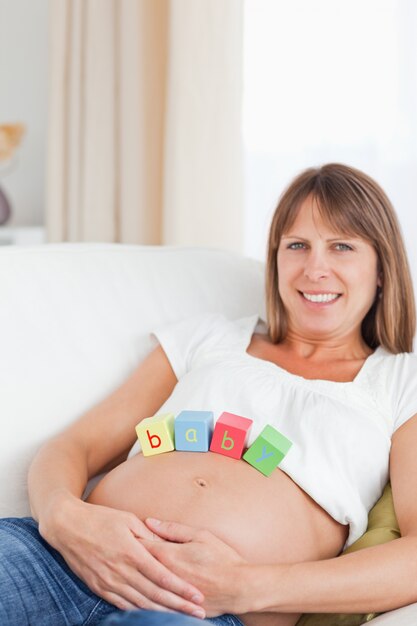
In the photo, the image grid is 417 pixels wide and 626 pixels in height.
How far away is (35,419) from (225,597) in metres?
0.53

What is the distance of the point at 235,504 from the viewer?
4.16 feet

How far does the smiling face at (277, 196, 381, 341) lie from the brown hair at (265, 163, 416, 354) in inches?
0.6

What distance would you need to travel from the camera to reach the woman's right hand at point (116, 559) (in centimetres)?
115

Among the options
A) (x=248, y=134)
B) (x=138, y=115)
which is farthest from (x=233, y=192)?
(x=138, y=115)

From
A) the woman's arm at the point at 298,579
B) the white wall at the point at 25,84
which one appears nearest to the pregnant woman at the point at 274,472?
the woman's arm at the point at 298,579

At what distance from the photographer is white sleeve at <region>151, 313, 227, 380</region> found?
1.60m

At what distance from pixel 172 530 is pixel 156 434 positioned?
19 cm

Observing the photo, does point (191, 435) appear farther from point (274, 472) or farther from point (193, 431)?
point (274, 472)

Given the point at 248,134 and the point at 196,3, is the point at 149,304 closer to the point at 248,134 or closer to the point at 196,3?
the point at 248,134

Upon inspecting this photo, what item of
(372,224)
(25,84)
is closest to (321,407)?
(372,224)

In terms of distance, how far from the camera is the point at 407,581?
1.16 m

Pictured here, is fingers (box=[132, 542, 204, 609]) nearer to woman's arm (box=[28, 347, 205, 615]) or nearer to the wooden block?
woman's arm (box=[28, 347, 205, 615])

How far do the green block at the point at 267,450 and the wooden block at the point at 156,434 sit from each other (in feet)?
0.42

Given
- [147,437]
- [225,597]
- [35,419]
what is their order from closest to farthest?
[225,597] < [147,437] < [35,419]
